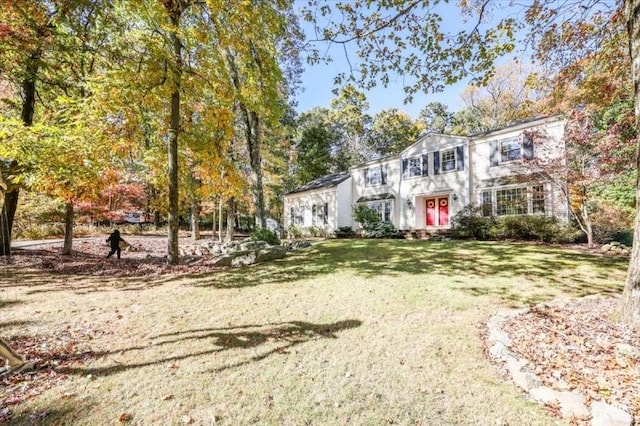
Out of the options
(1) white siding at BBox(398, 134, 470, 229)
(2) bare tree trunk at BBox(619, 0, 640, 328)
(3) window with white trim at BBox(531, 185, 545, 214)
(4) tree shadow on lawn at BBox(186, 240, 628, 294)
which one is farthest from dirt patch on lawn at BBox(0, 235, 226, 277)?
(3) window with white trim at BBox(531, 185, 545, 214)

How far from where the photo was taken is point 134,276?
8.36m

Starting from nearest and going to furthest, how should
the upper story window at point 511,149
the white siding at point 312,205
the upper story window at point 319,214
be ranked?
the upper story window at point 511,149 < the white siding at point 312,205 < the upper story window at point 319,214

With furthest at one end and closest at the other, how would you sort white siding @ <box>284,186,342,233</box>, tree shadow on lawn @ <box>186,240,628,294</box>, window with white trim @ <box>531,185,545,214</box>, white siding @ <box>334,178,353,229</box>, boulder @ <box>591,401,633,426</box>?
white siding @ <box>284,186,342,233</box>
white siding @ <box>334,178,353,229</box>
window with white trim @ <box>531,185,545,214</box>
tree shadow on lawn @ <box>186,240,628,294</box>
boulder @ <box>591,401,633,426</box>

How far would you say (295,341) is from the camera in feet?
14.3

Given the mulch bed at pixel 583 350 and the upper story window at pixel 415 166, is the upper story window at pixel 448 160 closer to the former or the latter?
the upper story window at pixel 415 166

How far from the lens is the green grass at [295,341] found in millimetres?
2922

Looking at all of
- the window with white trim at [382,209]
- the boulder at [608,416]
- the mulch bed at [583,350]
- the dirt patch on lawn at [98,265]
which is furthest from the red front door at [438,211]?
the boulder at [608,416]

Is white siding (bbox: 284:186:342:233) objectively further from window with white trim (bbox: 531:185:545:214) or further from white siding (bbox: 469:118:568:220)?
window with white trim (bbox: 531:185:545:214)

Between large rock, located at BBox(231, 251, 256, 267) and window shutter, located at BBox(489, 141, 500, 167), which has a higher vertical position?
window shutter, located at BBox(489, 141, 500, 167)

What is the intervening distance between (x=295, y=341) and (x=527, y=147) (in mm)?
15743

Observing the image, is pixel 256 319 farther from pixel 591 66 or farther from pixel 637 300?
pixel 591 66

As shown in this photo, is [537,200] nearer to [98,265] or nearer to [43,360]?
[43,360]

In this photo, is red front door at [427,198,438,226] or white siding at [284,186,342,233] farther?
white siding at [284,186,342,233]

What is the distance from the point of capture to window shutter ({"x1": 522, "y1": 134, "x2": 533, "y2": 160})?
572 inches
